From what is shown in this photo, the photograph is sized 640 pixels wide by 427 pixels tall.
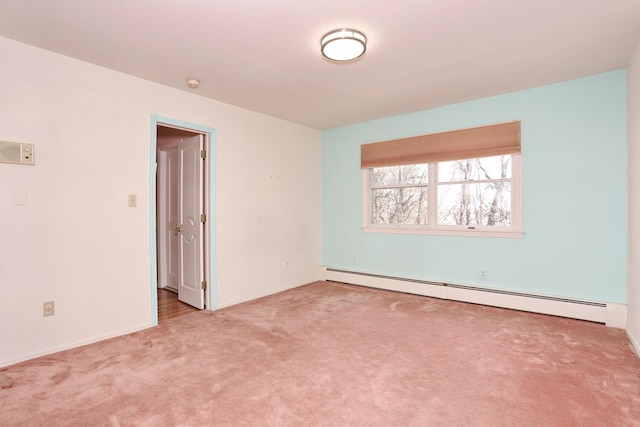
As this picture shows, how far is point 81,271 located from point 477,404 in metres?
3.26

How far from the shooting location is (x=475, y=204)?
4.15m

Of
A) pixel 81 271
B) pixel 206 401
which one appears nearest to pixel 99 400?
pixel 206 401

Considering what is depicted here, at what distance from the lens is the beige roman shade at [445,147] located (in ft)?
12.5

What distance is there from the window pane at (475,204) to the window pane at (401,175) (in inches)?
12.7

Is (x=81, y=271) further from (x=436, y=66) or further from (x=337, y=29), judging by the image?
(x=436, y=66)

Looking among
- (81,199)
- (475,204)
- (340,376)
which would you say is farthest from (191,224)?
(475,204)

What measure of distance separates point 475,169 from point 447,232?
2.87ft

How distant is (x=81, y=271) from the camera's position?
2.88 meters

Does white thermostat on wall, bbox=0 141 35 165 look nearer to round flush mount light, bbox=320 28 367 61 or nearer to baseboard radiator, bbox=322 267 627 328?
round flush mount light, bbox=320 28 367 61

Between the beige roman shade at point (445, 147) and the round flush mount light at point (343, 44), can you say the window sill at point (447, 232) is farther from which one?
the round flush mount light at point (343, 44)

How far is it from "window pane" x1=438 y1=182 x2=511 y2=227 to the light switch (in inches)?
172

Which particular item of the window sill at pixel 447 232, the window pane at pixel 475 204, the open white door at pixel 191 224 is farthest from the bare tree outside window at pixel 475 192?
the open white door at pixel 191 224

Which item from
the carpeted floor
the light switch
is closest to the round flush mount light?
the carpeted floor

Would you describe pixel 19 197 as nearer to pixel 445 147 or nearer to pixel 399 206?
pixel 399 206
